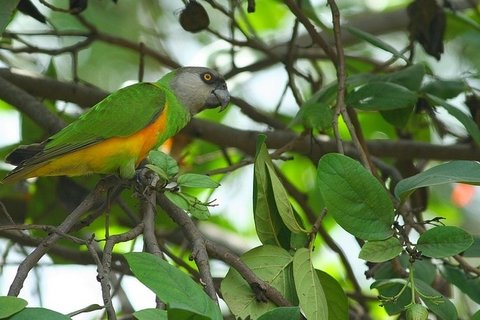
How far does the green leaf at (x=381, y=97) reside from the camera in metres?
2.80

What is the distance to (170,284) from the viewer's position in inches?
67.8

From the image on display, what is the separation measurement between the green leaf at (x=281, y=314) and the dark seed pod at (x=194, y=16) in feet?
5.00

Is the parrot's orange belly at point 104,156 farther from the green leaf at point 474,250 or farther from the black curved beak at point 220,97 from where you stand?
the green leaf at point 474,250

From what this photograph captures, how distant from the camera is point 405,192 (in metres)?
2.11

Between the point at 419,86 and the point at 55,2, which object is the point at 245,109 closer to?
the point at 419,86

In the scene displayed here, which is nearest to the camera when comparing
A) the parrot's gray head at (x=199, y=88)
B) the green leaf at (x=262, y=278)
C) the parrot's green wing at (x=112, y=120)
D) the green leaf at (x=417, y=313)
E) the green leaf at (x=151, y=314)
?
the green leaf at (x=151, y=314)

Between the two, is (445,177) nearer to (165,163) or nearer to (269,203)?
(269,203)

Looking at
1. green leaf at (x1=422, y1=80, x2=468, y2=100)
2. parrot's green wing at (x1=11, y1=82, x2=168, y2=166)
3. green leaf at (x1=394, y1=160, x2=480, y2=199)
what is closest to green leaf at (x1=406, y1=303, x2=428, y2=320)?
green leaf at (x1=394, y1=160, x2=480, y2=199)

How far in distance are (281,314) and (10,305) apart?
56 centimetres

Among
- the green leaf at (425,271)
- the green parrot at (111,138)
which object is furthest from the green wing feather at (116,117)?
the green leaf at (425,271)

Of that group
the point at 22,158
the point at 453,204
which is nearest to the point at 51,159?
the point at 22,158

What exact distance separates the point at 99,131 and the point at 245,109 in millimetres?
808

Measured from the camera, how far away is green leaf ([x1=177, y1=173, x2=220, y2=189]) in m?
2.19

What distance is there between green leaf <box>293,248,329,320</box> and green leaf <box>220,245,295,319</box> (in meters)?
0.07
